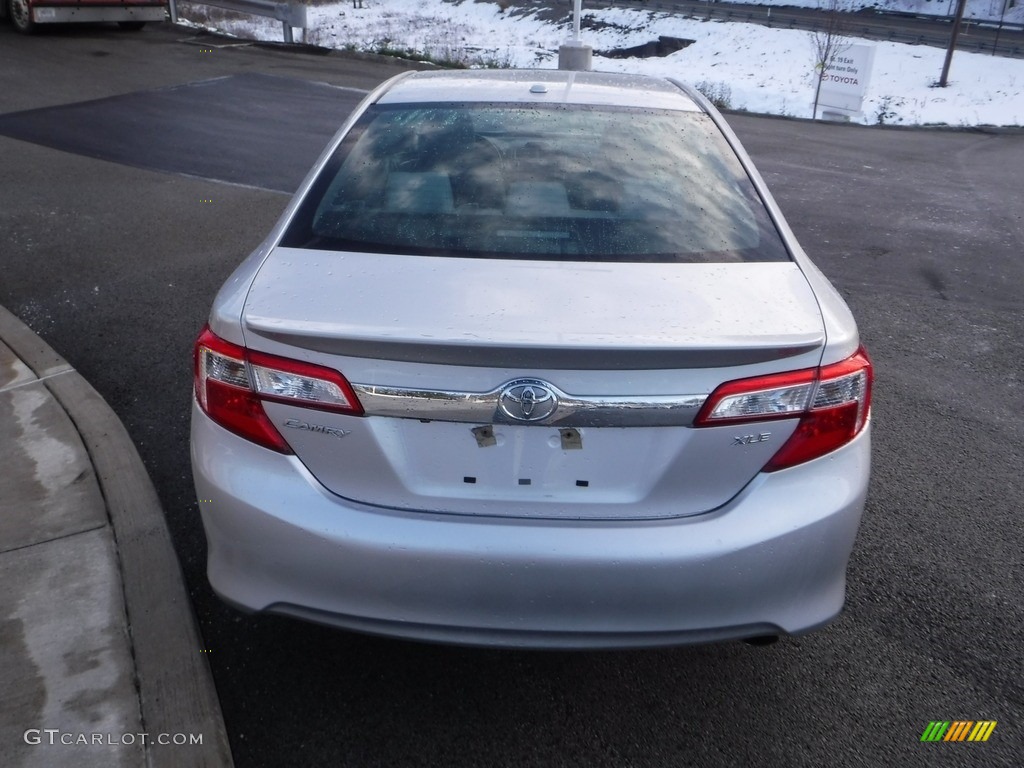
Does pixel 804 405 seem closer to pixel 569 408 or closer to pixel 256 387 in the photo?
pixel 569 408

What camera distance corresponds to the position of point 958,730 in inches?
A: 115

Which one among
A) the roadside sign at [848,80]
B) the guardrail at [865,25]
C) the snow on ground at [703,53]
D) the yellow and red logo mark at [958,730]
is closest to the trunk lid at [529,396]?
the yellow and red logo mark at [958,730]

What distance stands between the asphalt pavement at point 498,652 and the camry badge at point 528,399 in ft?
3.50

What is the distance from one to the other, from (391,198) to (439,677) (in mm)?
1552

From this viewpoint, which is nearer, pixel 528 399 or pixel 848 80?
pixel 528 399

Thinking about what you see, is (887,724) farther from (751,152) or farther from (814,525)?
(751,152)

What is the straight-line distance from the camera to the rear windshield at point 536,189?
9.68 feet

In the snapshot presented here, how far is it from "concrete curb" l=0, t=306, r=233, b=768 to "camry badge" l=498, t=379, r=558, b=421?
1.29 m

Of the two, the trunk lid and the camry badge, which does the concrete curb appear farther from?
the camry badge

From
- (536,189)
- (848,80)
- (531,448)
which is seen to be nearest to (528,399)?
(531,448)

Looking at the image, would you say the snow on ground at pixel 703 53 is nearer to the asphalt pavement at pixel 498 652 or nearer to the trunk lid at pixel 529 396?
the asphalt pavement at pixel 498 652

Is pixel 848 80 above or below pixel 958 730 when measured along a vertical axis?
below

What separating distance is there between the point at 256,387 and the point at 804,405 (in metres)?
1.41

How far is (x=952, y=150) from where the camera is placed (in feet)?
50.2
